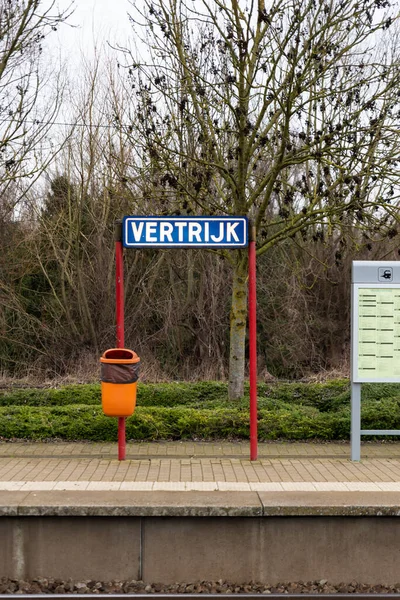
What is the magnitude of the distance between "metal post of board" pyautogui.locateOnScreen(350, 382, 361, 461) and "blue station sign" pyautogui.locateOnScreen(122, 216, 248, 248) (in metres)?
2.04

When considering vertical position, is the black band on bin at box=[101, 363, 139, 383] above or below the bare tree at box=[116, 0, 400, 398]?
below

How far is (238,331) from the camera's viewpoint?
10547 millimetres

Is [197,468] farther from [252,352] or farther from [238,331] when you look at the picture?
[238,331]

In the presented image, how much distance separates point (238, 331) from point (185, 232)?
2.87m

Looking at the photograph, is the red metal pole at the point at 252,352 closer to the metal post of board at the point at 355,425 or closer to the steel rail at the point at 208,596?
the metal post of board at the point at 355,425

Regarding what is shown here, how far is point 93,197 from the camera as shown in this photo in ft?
65.1

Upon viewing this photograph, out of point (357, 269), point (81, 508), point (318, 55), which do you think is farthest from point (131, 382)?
point (318, 55)

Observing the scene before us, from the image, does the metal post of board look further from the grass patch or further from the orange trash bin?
the orange trash bin

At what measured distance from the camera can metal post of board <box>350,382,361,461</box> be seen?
792 cm

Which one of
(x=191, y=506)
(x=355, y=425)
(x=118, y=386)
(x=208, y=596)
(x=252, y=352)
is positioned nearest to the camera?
(x=208, y=596)

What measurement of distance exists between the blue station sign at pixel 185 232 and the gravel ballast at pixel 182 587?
361cm

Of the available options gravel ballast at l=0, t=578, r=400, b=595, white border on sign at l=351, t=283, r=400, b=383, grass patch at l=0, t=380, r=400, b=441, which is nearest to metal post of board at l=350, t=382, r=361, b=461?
white border on sign at l=351, t=283, r=400, b=383

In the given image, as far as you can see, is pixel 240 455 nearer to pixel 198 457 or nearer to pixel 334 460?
pixel 198 457

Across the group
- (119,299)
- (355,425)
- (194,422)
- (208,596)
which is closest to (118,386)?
(119,299)
